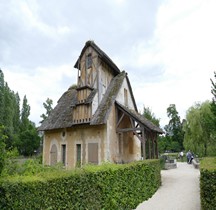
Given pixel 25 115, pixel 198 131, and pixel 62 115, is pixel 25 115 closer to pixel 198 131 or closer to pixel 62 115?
pixel 62 115

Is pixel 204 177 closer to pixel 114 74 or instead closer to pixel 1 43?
pixel 1 43

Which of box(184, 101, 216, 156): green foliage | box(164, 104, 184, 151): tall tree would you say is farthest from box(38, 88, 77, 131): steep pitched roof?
box(164, 104, 184, 151): tall tree

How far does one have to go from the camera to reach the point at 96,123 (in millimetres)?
13664

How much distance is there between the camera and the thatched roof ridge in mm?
13820

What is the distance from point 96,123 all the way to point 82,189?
26.3ft

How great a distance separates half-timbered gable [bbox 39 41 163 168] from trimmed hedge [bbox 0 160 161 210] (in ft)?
15.8

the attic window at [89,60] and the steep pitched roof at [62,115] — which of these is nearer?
the steep pitched roof at [62,115]

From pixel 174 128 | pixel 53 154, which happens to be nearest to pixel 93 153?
pixel 53 154

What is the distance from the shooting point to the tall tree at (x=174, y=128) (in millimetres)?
57572

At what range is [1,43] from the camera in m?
10.3

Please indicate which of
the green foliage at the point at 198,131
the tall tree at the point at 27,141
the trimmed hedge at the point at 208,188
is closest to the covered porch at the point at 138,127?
the trimmed hedge at the point at 208,188

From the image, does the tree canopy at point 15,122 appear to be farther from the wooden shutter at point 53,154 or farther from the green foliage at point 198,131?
the green foliage at point 198,131

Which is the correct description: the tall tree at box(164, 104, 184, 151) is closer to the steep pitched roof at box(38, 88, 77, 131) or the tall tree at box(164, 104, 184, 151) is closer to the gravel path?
the steep pitched roof at box(38, 88, 77, 131)

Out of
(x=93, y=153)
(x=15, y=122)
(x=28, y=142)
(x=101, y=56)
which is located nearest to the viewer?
(x=93, y=153)
